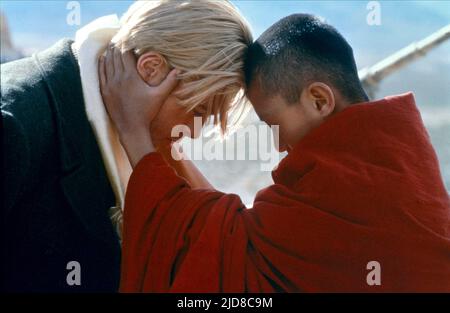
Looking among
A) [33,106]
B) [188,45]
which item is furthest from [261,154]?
[33,106]

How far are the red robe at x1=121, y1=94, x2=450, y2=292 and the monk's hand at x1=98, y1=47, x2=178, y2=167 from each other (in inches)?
3.7

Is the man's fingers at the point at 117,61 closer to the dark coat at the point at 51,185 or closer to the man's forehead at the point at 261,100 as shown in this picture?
the dark coat at the point at 51,185

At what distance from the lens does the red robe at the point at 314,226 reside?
136 cm

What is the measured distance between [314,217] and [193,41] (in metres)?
0.56

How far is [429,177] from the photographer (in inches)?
57.2

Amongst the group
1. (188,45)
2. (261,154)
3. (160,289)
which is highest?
(188,45)

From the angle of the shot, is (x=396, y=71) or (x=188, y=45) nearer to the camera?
(x=188, y=45)

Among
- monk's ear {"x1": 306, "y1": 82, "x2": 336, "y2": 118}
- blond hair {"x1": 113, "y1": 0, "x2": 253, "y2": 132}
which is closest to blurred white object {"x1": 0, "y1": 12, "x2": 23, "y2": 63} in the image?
blond hair {"x1": 113, "y1": 0, "x2": 253, "y2": 132}

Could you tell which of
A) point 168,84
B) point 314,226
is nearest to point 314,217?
point 314,226

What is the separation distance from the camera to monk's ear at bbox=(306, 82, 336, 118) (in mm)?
1538

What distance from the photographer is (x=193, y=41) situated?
5.24 feet

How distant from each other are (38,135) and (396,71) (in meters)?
2.15

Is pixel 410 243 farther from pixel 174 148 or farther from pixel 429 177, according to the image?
pixel 174 148

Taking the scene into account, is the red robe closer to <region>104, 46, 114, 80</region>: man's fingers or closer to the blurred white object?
<region>104, 46, 114, 80</region>: man's fingers
